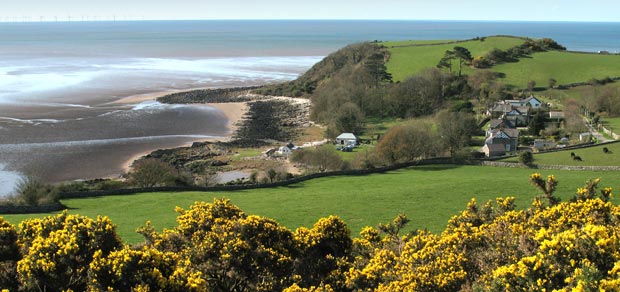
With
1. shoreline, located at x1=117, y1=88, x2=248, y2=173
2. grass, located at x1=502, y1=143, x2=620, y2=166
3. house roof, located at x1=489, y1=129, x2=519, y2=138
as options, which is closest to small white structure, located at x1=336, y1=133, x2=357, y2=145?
shoreline, located at x1=117, y1=88, x2=248, y2=173

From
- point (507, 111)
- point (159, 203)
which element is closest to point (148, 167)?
point (159, 203)

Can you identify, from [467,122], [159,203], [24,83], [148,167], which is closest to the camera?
[159,203]

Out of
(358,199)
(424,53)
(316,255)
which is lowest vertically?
(358,199)

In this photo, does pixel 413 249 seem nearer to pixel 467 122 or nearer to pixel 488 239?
pixel 488 239

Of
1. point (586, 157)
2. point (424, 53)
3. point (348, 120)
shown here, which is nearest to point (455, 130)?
point (586, 157)

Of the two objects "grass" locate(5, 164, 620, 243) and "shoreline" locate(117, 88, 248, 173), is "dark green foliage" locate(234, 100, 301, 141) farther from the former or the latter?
"grass" locate(5, 164, 620, 243)

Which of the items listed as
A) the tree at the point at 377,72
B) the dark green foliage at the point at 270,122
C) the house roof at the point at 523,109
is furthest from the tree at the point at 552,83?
the dark green foliage at the point at 270,122

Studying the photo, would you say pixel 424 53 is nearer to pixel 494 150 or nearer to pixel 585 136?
pixel 585 136

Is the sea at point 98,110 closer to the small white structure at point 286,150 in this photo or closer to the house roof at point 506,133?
the small white structure at point 286,150
